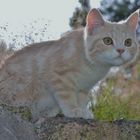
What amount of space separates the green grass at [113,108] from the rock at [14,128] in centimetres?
193

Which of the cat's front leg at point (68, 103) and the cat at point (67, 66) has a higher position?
the cat at point (67, 66)

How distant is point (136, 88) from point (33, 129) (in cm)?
431

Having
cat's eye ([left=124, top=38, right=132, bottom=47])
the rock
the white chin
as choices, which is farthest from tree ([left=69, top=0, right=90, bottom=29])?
the rock

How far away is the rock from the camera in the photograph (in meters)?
5.50

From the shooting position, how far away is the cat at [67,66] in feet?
22.1

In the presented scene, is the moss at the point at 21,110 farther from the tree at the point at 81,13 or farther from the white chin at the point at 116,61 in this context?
the tree at the point at 81,13

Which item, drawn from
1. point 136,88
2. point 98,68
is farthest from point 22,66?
point 136,88

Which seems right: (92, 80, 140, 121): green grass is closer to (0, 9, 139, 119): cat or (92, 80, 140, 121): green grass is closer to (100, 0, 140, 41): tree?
(0, 9, 139, 119): cat

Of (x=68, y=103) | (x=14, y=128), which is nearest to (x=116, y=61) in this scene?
(x=68, y=103)

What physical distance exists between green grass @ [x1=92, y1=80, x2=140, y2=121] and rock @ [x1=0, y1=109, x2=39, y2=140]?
193cm

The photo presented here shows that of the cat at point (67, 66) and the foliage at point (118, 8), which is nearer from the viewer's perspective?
the cat at point (67, 66)

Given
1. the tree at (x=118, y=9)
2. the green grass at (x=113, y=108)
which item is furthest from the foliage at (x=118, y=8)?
the green grass at (x=113, y=108)

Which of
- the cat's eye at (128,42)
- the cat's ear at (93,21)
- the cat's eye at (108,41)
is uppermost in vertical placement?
the cat's ear at (93,21)

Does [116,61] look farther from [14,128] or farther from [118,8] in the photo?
[118,8]
